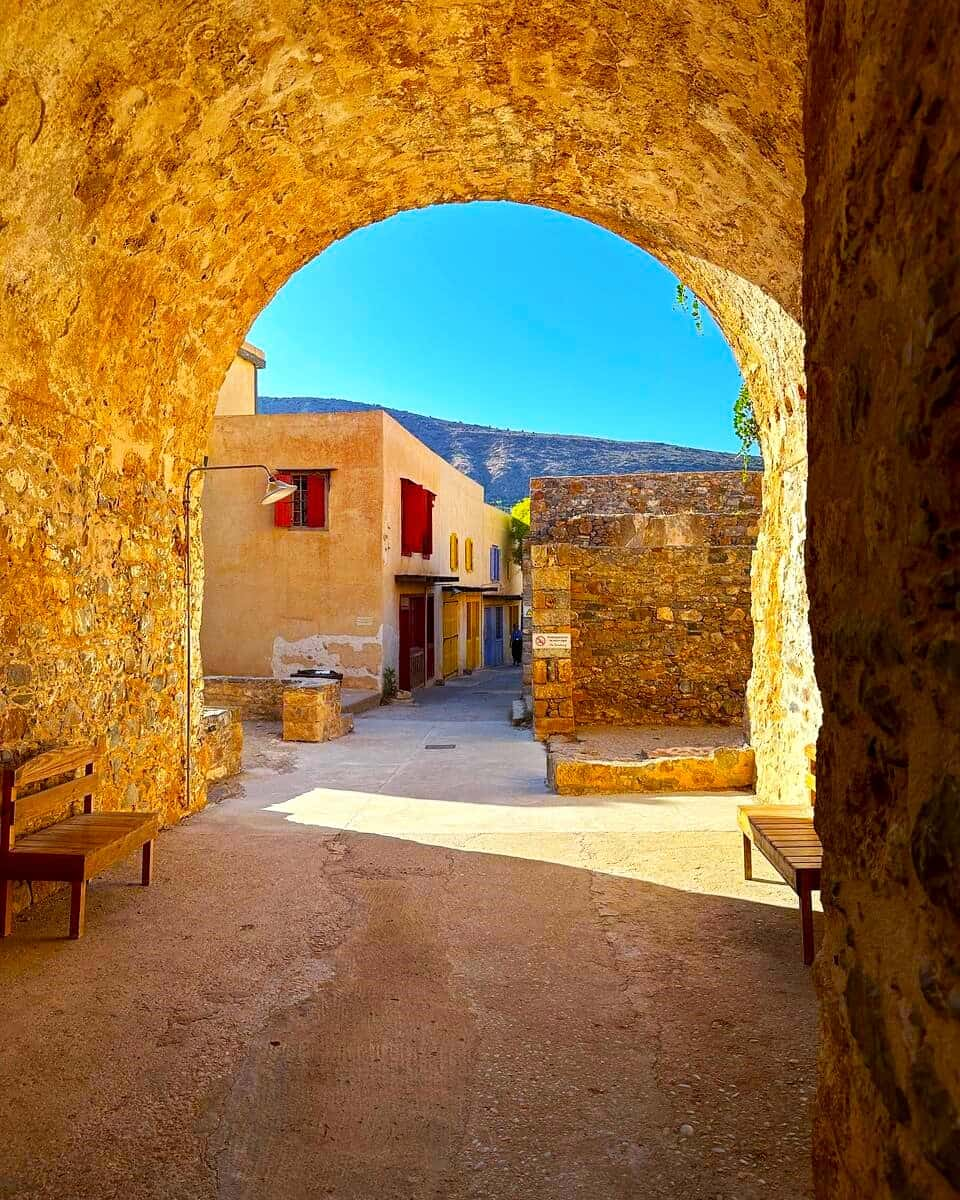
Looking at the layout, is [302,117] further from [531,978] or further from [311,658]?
[311,658]

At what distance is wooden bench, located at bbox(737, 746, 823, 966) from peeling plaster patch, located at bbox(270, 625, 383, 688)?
1125 centimetres

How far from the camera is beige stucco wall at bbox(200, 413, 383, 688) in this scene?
15242 mm

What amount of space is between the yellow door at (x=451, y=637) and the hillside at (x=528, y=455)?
142 feet

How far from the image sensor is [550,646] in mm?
9391

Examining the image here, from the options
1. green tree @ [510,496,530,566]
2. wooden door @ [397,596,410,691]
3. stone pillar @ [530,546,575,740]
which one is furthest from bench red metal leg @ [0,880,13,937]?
green tree @ [510,496,530,566]

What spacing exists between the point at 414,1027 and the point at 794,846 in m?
1.78

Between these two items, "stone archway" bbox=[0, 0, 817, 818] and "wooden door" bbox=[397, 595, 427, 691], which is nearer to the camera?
"stone archway" bbox=[0, 0, 817, 818]

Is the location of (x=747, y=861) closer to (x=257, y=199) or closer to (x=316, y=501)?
(x=257, y=199)

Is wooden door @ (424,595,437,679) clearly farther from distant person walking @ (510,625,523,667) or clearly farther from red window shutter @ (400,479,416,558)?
distant person walking @ (510,625,523,667)

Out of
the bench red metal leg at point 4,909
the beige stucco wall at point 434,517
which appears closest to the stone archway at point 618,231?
the bench red metal leg at point 4,909

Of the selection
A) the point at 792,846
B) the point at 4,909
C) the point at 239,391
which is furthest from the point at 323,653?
the point at 792,846

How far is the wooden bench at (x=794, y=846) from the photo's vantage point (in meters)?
3.13

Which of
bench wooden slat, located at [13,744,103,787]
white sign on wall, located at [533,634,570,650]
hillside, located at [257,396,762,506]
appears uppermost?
hillside, located at [257,396,762,506]

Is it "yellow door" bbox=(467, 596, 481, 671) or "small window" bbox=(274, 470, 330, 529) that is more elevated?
"small window" bbox=(274, 470, 330, 529)
